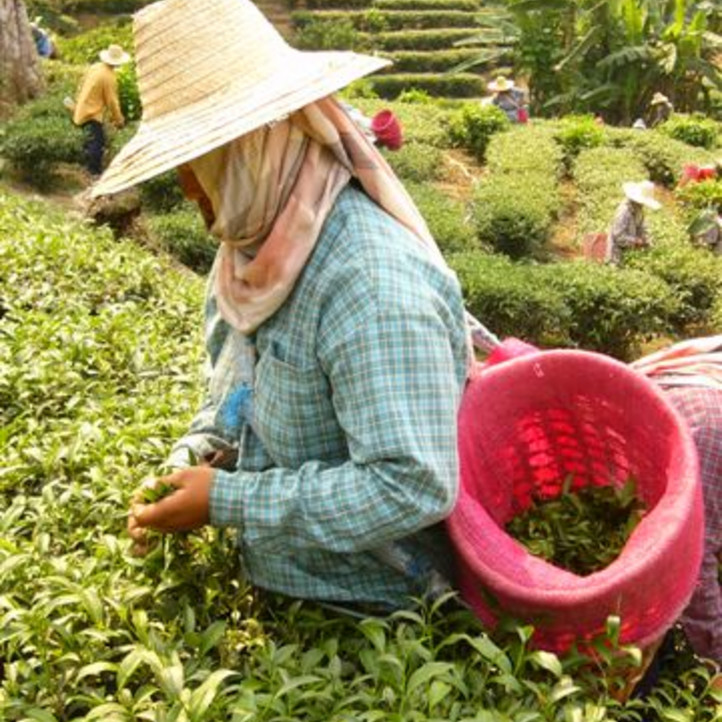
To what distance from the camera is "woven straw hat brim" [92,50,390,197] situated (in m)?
1.71

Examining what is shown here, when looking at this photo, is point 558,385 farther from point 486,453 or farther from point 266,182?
point 266,182

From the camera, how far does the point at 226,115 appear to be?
5.76ft

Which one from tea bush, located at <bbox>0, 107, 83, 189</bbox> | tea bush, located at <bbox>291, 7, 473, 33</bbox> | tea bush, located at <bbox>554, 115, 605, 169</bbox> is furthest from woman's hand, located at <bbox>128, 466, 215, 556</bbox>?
tea bush, located at <bbox>291, 7, 473, 33</bbox>

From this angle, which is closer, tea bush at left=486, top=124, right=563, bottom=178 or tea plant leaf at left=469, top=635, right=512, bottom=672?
tea plant leaf at left=469, top=635, right=512, bottom=672

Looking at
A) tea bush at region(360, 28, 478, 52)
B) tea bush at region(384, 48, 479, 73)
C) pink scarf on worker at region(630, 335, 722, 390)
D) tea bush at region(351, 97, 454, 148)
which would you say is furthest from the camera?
tea bush at region(360, 28, 478, 52)

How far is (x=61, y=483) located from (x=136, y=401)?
544 mm

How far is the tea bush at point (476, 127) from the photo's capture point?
13906 millimetres

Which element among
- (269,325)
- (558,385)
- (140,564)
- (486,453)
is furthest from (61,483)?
(558,385)

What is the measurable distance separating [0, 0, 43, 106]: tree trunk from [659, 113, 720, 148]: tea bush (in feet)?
29.5

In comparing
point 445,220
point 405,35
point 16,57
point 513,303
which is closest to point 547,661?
point 513,303

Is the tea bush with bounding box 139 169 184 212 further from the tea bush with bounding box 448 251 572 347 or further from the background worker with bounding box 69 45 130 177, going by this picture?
the tea bush with bounding box 448 251 572 347

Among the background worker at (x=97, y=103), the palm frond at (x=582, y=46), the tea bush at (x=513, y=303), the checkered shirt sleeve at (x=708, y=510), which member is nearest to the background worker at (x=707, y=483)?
the checkered shirt sleeve at (x=708, y=510)

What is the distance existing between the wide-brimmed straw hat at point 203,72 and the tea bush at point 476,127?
40.4 feet

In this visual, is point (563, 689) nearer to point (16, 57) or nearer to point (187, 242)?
point (187, 242)
